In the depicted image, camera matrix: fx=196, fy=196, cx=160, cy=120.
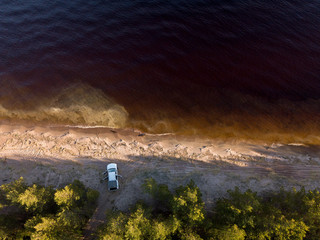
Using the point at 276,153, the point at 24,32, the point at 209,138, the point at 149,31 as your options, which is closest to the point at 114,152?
the point at 209,138

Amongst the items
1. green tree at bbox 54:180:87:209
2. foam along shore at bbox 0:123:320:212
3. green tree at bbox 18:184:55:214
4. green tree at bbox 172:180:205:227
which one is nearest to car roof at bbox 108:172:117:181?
foam along shore at bbox 0:123:320:212

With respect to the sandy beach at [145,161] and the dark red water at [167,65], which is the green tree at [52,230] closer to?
the sandy beach at [145,161]

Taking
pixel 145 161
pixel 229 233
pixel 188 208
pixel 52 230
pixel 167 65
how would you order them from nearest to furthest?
pixel 229 233
pixel 52 230
pixel 188 208
pixel 145 161
pixel 167 65

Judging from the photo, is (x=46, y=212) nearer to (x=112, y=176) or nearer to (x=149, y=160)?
(x=112, y=176)

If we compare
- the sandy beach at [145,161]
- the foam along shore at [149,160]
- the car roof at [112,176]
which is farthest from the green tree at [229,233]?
the car roof at [112,176]

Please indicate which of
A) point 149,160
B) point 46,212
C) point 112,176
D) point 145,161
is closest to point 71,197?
point 46,212

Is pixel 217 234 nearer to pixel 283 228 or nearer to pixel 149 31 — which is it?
pixel 283 228

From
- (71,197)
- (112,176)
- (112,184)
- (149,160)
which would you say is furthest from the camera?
(149,160)
